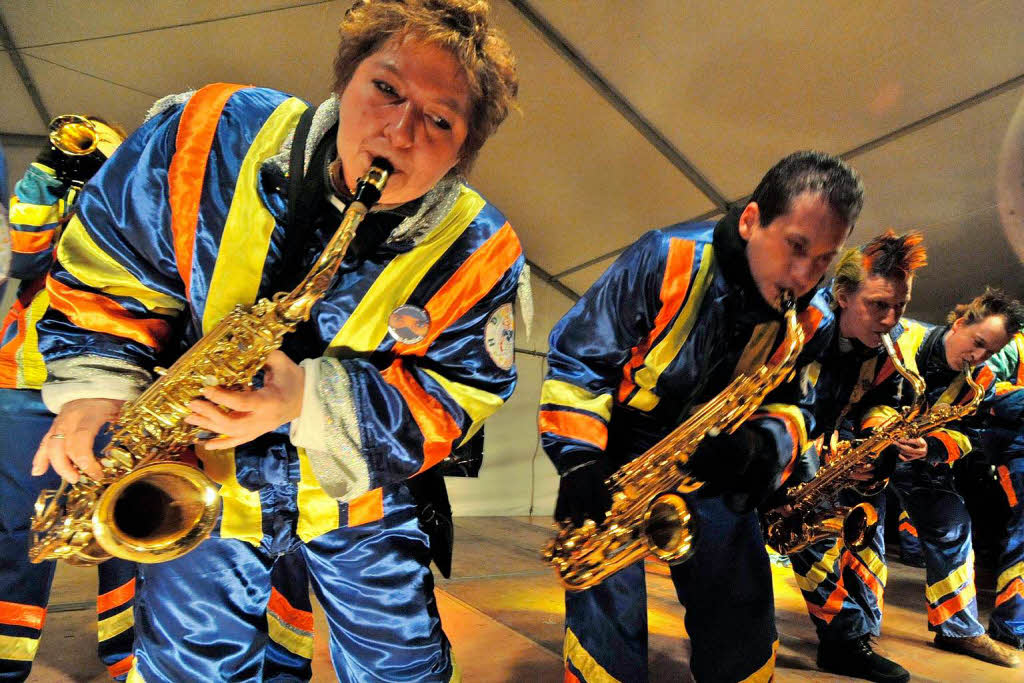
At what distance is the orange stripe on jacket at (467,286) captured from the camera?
46.4 inches

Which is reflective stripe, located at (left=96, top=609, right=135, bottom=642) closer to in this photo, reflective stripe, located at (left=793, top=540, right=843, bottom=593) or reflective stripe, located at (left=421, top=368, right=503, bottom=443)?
reflective stripe, located at (left=421, top=368, right=503, bottom=443)

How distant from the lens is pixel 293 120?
1.17 m

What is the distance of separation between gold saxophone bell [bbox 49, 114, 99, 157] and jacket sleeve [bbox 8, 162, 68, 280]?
0.28ft

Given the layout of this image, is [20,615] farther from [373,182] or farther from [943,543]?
[943,543]

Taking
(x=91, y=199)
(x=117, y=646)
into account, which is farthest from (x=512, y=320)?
(x=117, y=646)

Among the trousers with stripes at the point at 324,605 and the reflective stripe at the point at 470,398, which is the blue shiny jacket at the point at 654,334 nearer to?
the reflective stripe at the point at 470,398

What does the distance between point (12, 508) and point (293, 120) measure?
1.19 m

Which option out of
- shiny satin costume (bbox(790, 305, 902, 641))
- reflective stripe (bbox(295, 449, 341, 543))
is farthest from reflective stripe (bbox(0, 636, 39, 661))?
shiny satin costume (bbox(790, 305, 902, 641))

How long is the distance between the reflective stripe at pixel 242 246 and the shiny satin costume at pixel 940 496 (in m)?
2.90

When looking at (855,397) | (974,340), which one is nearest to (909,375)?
(855,397)

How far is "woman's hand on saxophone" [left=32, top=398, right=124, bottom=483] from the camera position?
96cm

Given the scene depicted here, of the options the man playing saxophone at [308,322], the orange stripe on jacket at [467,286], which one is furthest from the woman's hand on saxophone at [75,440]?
the orange stripe on jacket at [467,286]

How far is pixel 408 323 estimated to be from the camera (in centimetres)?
116

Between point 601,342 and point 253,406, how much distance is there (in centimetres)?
86
